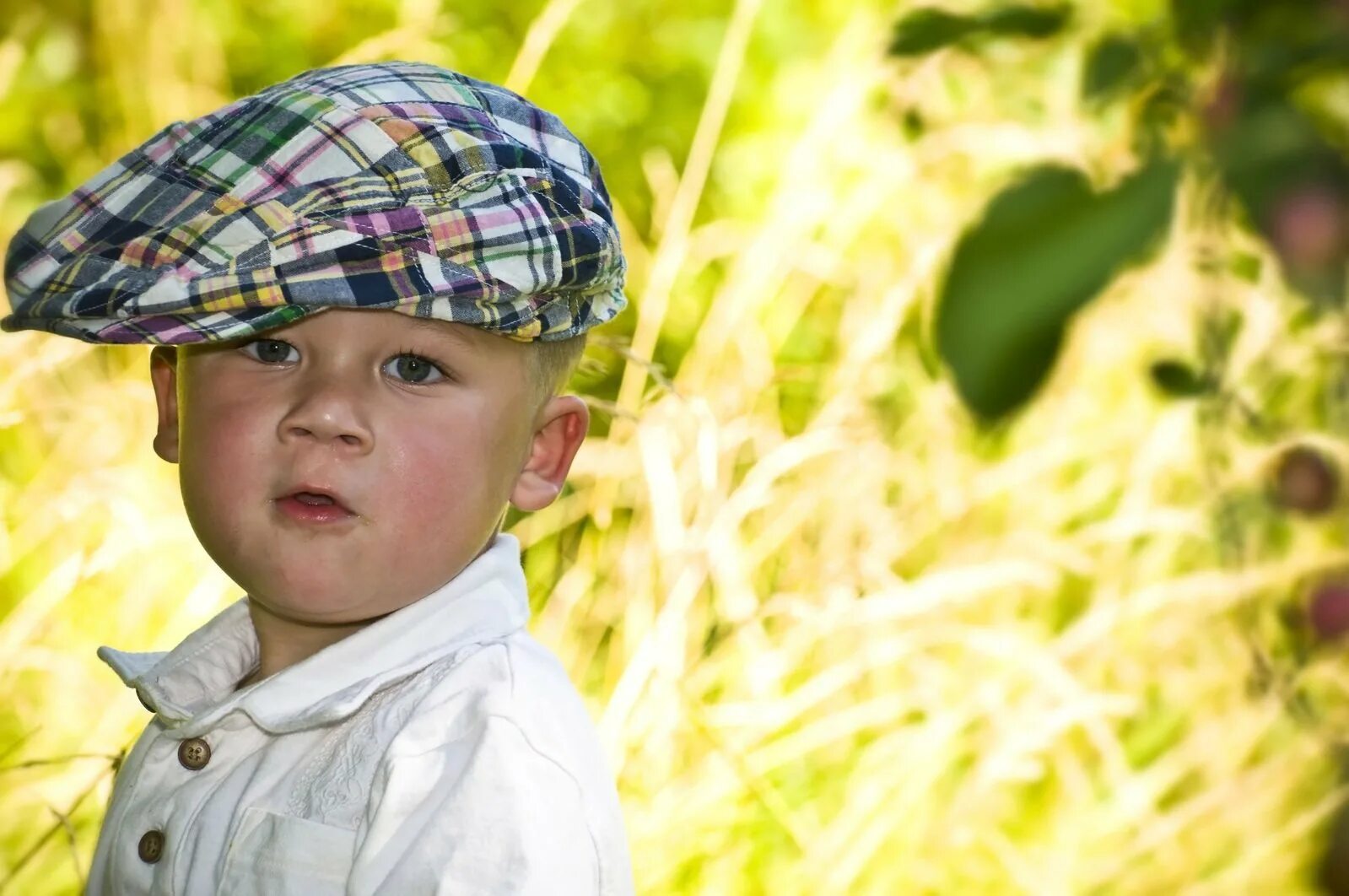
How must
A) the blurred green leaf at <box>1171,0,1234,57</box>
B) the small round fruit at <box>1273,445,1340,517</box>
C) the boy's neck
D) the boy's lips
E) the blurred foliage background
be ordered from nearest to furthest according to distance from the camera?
the blurred green leaf at <box>1171,0,1234,57</box>
the small round fruit at <box>1273,445,1340,517</box>
the boy's lips
the boy's neck
the blurred foliage background

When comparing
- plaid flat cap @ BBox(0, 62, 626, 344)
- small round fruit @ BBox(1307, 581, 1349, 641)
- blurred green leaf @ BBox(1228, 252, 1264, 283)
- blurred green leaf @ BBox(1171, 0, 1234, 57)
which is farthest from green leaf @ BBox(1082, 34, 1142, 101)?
blurred green leaf @ BBox(1228, 252, 1264, 283)

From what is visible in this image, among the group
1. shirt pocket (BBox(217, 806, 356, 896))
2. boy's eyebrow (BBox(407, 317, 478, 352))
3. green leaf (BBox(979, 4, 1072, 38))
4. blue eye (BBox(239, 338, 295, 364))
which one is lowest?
shirt pocket (BBox(217, 806, 356, 896))

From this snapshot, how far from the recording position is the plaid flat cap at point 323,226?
1.23 m

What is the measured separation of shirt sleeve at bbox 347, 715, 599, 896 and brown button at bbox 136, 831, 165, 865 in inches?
9.4

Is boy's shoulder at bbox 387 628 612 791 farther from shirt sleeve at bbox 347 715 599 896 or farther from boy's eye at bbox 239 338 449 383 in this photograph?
boy's eye at bbox 239 338 449 383

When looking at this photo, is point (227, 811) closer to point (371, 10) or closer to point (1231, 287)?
point (1231, 287)

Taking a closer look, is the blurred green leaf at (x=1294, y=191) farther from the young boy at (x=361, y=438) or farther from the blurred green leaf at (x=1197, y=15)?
the young boy at (x=361, y=438)

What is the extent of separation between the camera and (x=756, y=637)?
2406mm

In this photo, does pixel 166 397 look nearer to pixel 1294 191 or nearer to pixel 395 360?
pixel 395 360

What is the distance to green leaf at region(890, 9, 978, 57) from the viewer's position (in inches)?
30.4

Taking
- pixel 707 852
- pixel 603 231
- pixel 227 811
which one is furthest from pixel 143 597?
pixel 603 231

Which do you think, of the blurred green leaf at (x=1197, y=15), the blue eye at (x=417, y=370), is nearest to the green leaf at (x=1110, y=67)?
the blurred green leaf at (x=1197, y=15)

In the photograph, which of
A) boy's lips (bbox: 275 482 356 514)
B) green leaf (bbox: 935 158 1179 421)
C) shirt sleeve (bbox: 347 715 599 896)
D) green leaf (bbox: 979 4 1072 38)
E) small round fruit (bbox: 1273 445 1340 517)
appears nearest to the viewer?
green leaf (bbox: 935 158 1179 421)

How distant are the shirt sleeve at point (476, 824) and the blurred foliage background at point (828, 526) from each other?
2.10 feet
